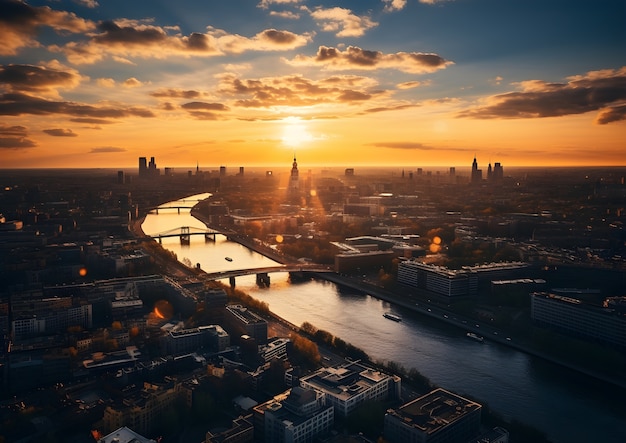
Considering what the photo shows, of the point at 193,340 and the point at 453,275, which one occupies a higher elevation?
the point at 453,275

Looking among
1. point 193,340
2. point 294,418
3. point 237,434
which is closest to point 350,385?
point 294,418

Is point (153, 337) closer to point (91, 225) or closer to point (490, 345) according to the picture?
point (490, 345)

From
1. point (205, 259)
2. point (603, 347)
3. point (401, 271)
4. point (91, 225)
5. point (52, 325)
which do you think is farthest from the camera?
point (91, 225)

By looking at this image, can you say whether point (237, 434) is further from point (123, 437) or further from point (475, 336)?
point (475, 336)

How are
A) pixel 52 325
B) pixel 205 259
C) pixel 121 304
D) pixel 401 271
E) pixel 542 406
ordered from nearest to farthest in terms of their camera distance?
pixel 542 406 → pixel 52 325 → pixel 121 304 → pixel 401 271 → pixel 205 259

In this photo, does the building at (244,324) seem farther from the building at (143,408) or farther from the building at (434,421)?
the building at (434,421)

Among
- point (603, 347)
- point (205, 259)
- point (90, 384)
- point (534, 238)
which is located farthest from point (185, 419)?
point (534, 238)
